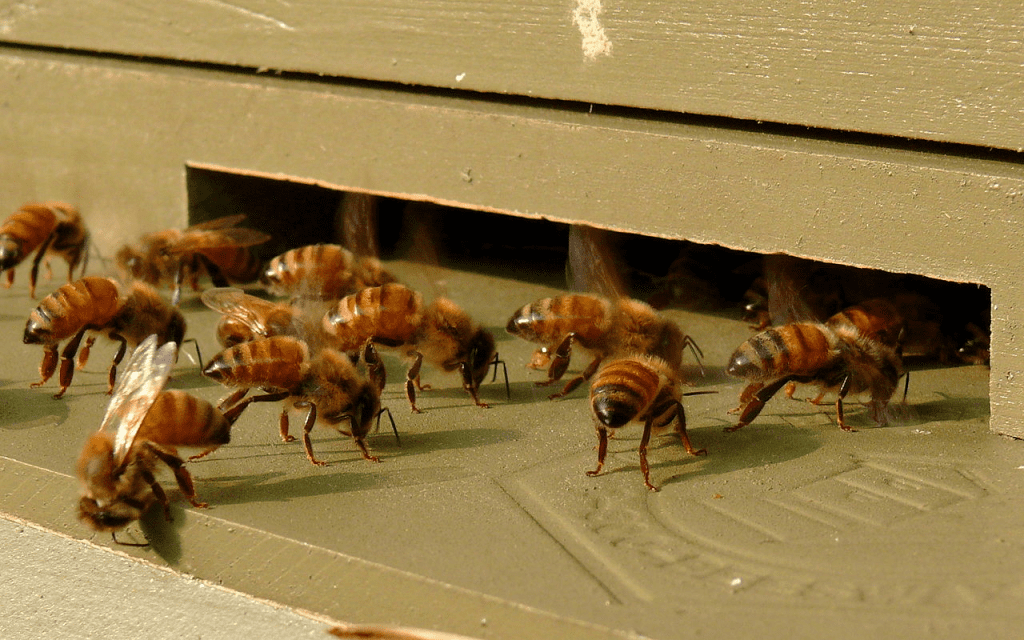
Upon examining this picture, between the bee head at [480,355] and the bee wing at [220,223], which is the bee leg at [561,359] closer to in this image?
the bee head at [480,355]

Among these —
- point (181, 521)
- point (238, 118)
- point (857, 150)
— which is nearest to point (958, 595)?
point (857, 150)

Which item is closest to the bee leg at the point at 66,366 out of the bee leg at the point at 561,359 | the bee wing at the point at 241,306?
the bee wing at the point at 241,306

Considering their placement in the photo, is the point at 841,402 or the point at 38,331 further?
the point at 38,331

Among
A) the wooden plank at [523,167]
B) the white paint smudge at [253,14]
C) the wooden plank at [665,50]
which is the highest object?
the white paint smudge at [253,14]

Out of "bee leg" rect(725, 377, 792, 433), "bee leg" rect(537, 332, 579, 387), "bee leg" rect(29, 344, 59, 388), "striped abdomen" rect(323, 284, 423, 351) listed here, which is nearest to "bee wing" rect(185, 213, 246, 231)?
"bee leg" rect(29, 344, 59, 388)


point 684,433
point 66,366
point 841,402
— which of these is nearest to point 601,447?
point 684,433

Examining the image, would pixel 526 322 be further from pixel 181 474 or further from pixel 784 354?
pixel 181 474

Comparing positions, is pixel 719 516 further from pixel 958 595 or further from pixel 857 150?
pixel 857 150

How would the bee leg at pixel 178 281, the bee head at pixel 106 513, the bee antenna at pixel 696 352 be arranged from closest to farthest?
the bee head at pixel 106 513 < the bee antenna at pixel 696 352 < the bee leg at pixel 178 281
